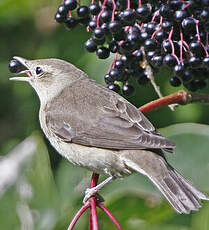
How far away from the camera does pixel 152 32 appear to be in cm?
400

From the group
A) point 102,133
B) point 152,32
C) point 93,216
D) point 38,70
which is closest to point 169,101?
point 152,32

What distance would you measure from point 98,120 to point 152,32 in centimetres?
96

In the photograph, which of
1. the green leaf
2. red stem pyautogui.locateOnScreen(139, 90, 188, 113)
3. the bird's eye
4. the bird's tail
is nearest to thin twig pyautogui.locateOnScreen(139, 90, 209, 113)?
red stem pyautogui.locateOnScreen(139, 90, 188, 113)

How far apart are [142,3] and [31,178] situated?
1.64 meters

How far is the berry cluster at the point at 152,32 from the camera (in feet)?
12.6

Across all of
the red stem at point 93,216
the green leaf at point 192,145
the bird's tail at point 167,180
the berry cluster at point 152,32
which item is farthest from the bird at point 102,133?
the green leaf at point 192,145

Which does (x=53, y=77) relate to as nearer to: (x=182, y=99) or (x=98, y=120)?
(x=98, y=120)

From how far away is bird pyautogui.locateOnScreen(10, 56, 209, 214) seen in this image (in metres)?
4.18

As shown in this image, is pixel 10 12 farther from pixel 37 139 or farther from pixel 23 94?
pixel 37 139

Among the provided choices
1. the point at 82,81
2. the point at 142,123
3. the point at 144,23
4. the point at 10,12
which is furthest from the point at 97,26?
the point at 10,12

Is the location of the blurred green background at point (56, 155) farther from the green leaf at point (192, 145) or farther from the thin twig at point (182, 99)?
the thin twig at point (182, 99)

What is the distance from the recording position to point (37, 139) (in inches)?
207

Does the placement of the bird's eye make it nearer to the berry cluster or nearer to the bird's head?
the bird's head

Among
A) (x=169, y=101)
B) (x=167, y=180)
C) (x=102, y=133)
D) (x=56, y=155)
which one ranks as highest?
(x=169, y=101)
